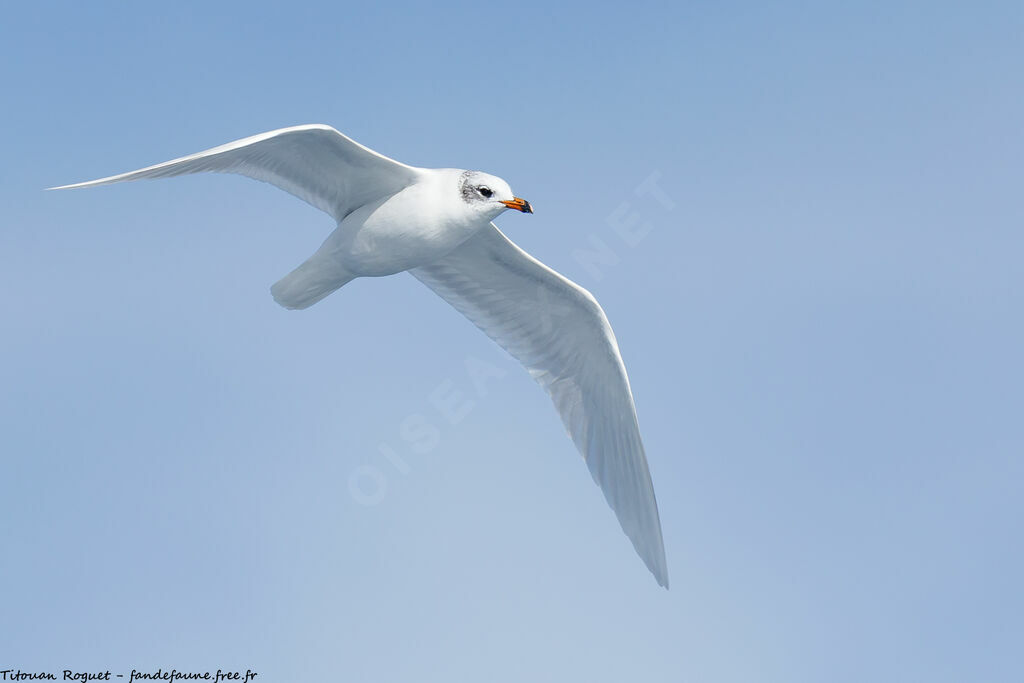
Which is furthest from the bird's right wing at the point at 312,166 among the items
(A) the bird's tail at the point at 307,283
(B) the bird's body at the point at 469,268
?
(A) the bird's tail at the point at 307,283

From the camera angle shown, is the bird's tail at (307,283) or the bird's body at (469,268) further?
the bird's tail at (307,283)

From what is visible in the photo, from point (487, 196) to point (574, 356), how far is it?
140 inches

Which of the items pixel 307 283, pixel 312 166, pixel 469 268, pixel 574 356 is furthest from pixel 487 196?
pixel 574 356

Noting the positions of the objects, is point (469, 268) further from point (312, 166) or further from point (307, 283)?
point (312, 166)

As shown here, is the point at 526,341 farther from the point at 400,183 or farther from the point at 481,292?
the point at 400,183

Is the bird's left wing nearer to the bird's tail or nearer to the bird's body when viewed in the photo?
the bird's body

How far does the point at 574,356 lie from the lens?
1473 cm

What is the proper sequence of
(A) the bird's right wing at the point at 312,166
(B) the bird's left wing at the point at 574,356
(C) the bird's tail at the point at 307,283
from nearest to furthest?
(A) the bird's right wing at the point at 312,166 → (C) the bird's tail at the point at 307,283 → (B) the bird's left wing at the point at 574,356

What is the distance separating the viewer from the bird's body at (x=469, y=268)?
11891 mm

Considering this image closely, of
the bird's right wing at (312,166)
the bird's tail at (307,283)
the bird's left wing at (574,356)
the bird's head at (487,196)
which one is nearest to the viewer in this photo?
→ the bird's right wing at (312,166)

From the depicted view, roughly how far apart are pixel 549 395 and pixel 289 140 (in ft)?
17.8

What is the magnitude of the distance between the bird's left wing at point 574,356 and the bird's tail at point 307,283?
1892 mm

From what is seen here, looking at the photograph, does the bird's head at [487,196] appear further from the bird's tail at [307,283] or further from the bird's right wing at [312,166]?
the bird's tail at [307,283]

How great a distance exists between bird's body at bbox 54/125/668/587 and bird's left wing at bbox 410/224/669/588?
2 cm
